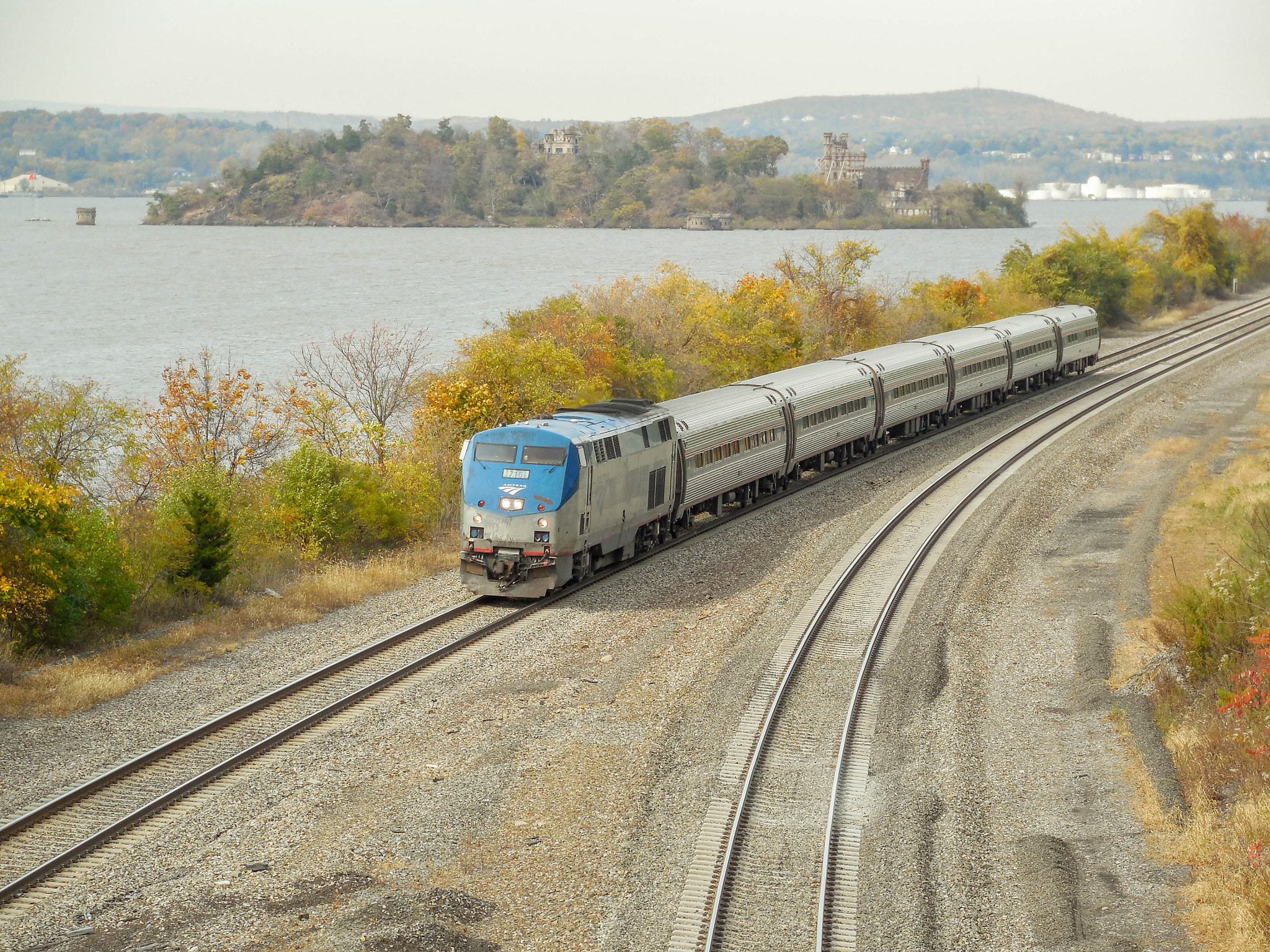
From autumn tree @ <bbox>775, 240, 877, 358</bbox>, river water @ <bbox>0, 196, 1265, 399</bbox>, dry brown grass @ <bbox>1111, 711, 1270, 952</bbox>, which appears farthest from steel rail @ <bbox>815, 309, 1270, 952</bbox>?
river water @ <bbox>0, 196, 1265, 399</bbox>

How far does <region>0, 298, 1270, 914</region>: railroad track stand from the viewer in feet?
47.0

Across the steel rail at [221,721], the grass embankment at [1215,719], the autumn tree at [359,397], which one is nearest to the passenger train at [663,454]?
the steel rail at [221,721]

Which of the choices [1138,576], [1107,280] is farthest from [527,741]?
[1107,280]

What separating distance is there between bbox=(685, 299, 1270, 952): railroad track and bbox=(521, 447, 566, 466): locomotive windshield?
565 centimetres

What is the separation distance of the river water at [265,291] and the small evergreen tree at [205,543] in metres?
43.3

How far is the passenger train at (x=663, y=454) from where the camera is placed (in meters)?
24.7

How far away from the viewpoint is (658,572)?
27.6 m

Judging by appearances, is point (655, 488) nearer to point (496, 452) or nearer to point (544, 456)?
point (544, 456)

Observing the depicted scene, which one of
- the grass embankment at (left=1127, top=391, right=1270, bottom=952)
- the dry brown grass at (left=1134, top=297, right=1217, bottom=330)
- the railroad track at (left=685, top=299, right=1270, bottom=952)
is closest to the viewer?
the railroad track at (left=685, top=299, right=1270, bottom=952)

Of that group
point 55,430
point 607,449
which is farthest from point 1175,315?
point 55,430

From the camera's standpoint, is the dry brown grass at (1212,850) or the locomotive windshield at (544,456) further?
the locomotive windshield at (544,456)

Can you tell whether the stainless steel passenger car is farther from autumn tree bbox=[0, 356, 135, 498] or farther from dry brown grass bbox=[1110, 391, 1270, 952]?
autumn tree bbox=[0, 356, 135, 498]

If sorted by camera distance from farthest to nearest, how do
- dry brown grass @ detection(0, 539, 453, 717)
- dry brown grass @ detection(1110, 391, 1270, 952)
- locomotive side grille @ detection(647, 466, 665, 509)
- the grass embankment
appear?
locomotive side grille @ detection(647, 466, 665, 509) → dry brown grass @ detection(0, 539, 453, 717) → the grass embankment → dry brown grass @ detection(1110, 391, 1270, 952)

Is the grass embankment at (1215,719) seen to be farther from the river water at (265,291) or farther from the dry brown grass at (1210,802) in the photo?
the river water at (265,291)
